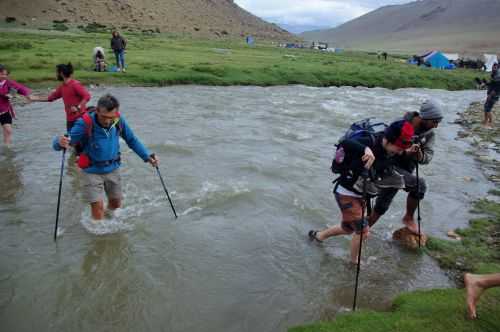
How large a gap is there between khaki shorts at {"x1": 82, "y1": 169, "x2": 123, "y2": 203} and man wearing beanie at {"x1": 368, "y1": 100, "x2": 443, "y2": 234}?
5.03 meters

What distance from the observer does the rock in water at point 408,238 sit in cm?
799

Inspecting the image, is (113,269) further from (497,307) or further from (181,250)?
(497,307)

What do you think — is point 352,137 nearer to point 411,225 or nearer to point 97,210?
point 411,225

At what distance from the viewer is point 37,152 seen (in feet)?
42.4

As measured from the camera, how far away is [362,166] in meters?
6.07

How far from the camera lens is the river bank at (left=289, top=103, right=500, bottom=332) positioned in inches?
205

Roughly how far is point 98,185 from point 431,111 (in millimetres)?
5878

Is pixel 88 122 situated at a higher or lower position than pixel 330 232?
higher

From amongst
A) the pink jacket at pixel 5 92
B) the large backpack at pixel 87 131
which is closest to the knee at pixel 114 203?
the large backpack at pixel 87 131

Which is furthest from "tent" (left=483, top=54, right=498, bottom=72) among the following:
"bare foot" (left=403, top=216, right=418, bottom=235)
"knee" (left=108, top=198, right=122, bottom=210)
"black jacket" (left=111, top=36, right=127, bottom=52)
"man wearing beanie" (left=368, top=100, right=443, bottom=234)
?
"knee" (left=108, top=198, right=122, bottom=210)

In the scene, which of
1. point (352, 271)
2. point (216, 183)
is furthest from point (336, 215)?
point (216, 183)

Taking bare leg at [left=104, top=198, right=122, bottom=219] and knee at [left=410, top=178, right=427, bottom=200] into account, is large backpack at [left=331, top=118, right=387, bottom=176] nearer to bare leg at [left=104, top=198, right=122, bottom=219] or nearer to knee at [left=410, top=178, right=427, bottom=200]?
knee at [left=410, top=178, right=427, bottom=200]

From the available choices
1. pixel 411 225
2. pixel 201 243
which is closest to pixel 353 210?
pixel 411 225

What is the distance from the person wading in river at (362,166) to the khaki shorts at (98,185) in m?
4.15
